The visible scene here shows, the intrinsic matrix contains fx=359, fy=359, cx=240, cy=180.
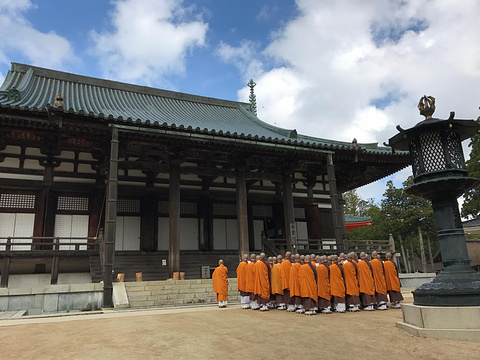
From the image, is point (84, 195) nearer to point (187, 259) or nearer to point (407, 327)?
point (187, 259)

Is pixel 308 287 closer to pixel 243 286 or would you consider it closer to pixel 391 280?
pixel 243 286

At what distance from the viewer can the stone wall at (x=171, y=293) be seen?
10.6 meters

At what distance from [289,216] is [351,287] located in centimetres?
673

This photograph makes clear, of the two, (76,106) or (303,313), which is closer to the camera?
(303,313)

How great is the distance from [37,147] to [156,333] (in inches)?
435

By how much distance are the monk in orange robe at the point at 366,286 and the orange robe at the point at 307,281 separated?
1.25m

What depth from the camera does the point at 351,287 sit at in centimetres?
899

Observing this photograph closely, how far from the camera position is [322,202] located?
738 inches

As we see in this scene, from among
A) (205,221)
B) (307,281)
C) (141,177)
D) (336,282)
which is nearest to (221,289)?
(307,281)

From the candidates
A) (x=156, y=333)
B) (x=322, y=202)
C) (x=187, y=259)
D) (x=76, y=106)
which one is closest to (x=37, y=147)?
(x=76, y=106)

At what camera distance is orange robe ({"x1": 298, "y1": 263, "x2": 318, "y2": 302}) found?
28.4ft

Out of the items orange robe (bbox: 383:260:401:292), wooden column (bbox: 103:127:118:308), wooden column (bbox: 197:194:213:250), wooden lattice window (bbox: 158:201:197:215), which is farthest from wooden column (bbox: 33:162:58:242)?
orange robe (bbox: 383:260:401:292)

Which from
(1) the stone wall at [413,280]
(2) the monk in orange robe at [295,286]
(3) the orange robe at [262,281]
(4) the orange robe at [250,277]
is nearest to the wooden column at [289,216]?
(1) the stone wall at [413,280]

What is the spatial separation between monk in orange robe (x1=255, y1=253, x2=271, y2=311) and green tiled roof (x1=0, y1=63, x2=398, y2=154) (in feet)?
19.5
